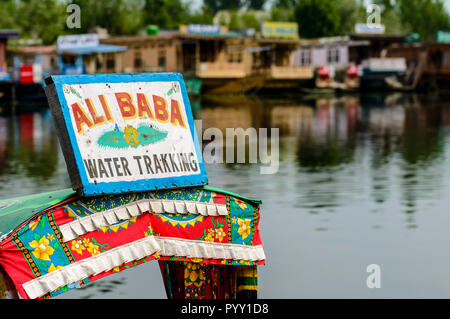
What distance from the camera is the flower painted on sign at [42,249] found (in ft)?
15.6

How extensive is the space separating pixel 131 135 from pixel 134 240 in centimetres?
70

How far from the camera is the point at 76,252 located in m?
4.93

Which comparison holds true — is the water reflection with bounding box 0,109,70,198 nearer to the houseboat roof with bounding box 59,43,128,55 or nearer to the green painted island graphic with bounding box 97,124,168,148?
the green painted island graphic with bounding box 97,124,168,148

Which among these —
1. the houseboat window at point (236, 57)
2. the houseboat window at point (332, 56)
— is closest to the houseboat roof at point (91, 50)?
the houseboat window at point (236, 57)

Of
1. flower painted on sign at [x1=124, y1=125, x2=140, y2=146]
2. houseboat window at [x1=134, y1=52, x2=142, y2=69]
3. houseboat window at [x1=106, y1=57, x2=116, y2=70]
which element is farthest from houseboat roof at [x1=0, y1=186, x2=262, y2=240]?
houseboat window at [x1=134, y1=52, x2=142, y2=69]

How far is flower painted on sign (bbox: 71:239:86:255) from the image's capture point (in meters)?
4.91

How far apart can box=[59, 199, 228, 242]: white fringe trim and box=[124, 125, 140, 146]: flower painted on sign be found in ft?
1.32

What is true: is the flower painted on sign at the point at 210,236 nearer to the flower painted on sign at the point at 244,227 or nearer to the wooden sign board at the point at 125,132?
the flower painted on sign at the point at 244,227

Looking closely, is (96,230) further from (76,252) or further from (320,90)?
(320,90)

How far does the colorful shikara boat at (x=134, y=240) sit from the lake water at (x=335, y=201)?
98.5 inches

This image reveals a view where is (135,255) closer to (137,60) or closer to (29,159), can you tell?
(29,159)

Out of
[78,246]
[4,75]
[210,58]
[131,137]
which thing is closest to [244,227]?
[131,137]
